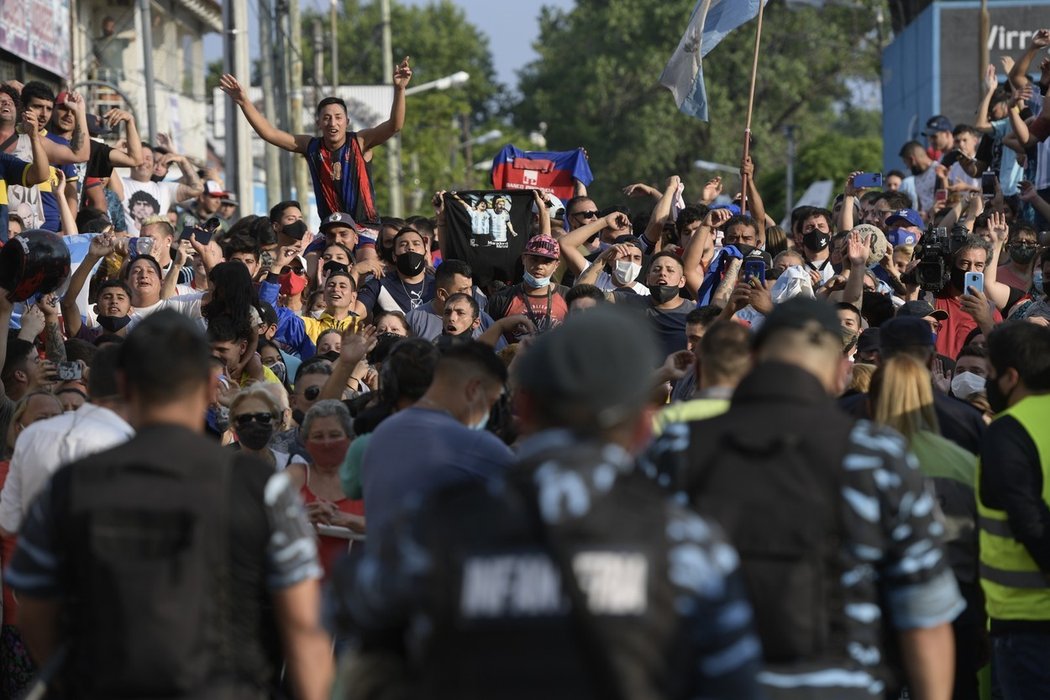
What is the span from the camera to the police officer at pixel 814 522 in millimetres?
4148

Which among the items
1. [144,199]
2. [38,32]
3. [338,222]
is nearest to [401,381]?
[338,222]

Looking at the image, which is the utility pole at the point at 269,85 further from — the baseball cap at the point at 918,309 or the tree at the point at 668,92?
the tree at the point at 668,92

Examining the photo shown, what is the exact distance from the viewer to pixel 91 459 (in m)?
4.18

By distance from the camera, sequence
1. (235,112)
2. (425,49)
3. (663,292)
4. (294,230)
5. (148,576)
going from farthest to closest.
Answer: (425,49) < (235,112) < (294,230) < (663,292) < (148,576)

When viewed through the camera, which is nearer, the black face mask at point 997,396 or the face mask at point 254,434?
the black face mask at point 997,396

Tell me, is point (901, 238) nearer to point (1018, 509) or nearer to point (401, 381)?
point (1018, 509)

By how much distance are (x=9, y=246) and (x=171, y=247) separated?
3749mm

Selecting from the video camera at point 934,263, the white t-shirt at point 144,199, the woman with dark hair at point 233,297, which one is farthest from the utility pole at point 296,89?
the video camera at point 934,263

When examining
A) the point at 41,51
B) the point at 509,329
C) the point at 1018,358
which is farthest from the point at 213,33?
the point at 1018,358

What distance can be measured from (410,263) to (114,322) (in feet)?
7.29

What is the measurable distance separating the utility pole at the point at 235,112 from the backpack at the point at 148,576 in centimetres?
1446

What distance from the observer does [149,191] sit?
16.0 metres

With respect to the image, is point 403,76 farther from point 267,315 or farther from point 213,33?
point 213,33

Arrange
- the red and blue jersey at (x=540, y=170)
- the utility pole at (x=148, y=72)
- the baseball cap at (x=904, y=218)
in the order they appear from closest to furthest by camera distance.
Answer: the baseball cap at (x=904, y=218) < the red and blue jersey at (x=540, y=170) < the utility pole at (x=148, y=72)
